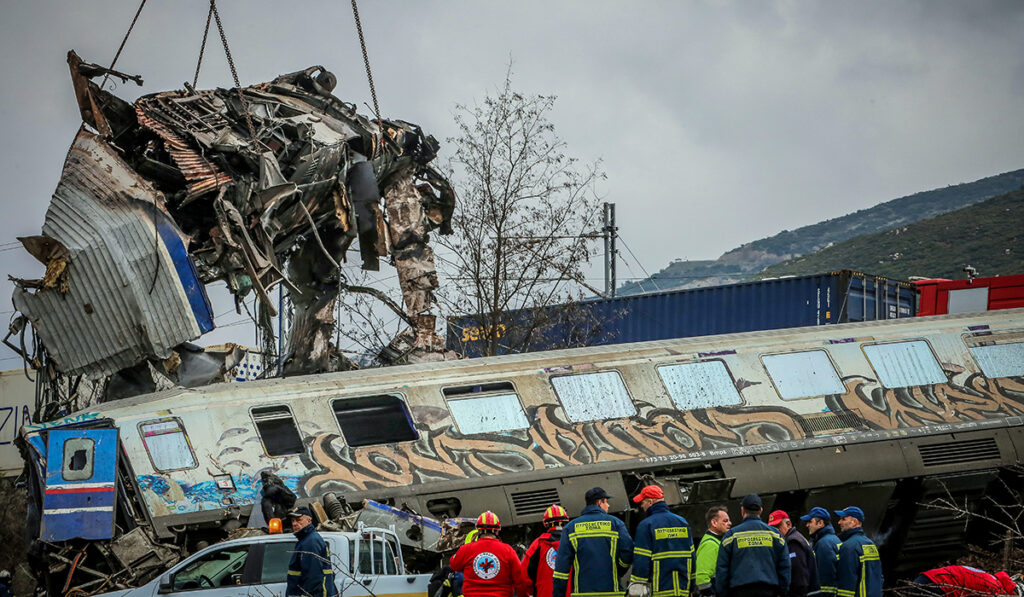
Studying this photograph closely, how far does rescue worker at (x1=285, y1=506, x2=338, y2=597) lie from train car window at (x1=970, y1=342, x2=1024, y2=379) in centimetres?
1104

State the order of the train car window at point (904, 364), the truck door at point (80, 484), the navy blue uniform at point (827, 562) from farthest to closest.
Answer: the train car window at point (904, 364), the truck door at point (80, 484), the navy blue uniform at point (827, 562)

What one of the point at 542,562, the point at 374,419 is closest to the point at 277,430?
the point at 374,419

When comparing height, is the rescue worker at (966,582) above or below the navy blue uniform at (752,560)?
below

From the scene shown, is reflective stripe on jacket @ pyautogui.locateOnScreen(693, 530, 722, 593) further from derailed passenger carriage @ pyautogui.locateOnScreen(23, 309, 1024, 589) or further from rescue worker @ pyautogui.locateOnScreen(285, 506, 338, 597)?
derailed passenger carriage @ pyautogui.locateOnScreen(23, 309, 1024, 589)

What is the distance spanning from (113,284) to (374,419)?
16.5 ft

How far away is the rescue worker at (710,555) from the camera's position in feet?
29.3

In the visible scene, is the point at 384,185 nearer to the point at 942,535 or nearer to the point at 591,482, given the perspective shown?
the point at 591,482

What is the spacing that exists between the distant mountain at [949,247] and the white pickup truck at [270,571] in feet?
205

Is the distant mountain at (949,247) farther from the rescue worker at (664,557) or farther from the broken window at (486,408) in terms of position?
the rescue worker at (664,557)

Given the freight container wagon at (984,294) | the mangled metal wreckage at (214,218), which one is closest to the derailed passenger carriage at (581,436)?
the mangled metal wreckage at (214,218)

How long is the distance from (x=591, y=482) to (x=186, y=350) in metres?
7.04

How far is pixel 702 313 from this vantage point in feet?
87.1

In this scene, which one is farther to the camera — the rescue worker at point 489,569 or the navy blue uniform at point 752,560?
the rescue worker at point 489,569

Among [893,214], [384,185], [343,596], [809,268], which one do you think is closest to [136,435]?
[343,596]
